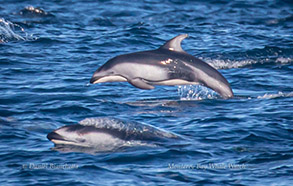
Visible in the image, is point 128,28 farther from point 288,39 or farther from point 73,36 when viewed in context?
point 288,39

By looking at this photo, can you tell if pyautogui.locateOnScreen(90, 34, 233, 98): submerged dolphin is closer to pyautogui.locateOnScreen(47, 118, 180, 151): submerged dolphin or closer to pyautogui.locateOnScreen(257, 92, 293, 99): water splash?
pyautogui.locateOnScreen(257, 92, 293, 99): water splash

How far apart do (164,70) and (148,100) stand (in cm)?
135

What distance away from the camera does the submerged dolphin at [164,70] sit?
14.5m

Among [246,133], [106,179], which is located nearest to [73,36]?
[246,133]

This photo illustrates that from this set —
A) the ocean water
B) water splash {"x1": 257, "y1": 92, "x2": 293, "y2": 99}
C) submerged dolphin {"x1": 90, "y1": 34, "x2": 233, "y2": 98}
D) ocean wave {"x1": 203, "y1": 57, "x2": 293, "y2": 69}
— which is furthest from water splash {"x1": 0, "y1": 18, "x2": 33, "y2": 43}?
water splash {"x1": 257, "y1": 92, "x2": 293, "y2": 99}

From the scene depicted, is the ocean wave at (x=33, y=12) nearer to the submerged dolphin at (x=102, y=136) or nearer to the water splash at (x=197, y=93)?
the water splash at (x=197, y=93)

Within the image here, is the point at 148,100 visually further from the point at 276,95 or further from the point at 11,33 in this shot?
the point at 11,33

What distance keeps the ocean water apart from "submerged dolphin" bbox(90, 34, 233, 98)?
0.63m

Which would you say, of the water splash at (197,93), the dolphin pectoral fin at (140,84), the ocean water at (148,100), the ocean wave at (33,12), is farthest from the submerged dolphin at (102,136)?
the ocean wave at (33,12)

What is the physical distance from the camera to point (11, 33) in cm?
2361

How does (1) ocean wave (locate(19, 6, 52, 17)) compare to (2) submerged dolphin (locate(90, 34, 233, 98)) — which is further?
(1) ocean wave (locate(19, 6, 52, 17))

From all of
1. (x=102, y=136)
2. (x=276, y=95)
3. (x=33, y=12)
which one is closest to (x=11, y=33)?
(x=33, y=12)

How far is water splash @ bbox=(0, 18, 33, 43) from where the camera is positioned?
22.9 meters

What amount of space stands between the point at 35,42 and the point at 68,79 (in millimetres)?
5249
